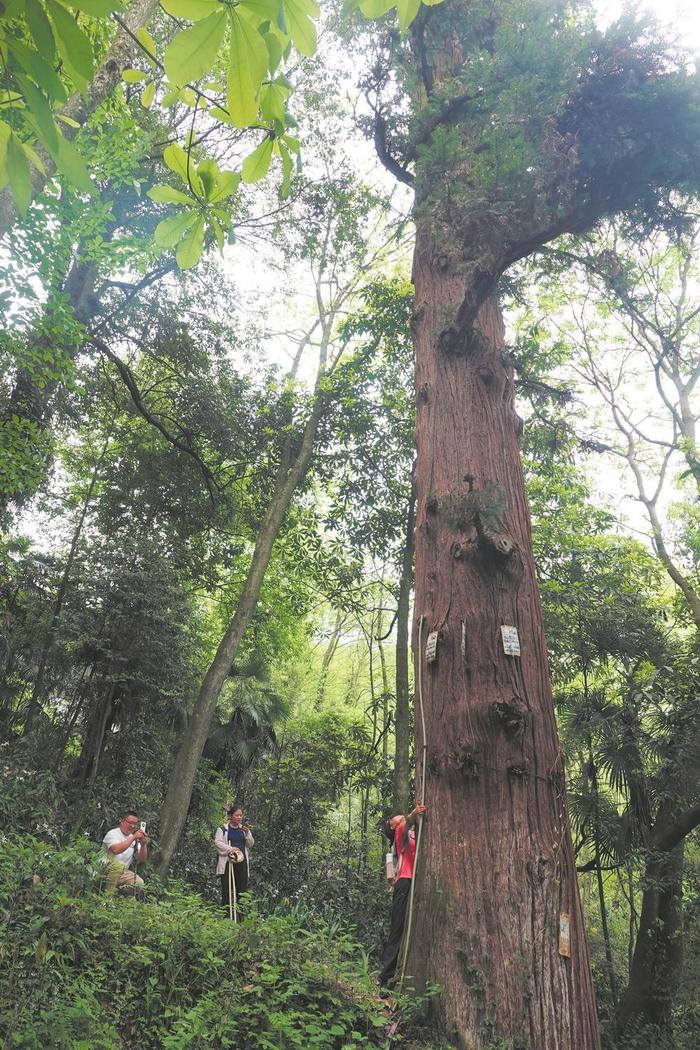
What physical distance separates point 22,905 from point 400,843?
3093mm

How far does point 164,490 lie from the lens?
12438 mm

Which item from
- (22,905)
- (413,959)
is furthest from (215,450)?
(413,959)

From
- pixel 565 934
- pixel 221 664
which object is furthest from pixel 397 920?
pixel 221 664

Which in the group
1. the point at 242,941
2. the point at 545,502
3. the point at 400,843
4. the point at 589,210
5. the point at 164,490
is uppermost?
the point at 164,490

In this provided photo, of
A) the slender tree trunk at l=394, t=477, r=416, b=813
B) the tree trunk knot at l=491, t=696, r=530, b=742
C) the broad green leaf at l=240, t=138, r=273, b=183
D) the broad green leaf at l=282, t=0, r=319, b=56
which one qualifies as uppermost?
the slender tree trunk at l=394, t=477, r=416, b=813

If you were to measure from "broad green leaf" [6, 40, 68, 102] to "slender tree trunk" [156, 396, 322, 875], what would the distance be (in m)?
9.02

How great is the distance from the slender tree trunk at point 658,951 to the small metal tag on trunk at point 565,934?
20.5 ft

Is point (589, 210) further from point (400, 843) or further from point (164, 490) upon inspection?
point (164, 490)

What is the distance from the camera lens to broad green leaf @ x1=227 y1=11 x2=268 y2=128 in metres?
0.88

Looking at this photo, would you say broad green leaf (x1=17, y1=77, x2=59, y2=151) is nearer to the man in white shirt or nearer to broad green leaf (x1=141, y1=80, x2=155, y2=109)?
broad green leaf (x1=141, y1=80, x2=155, y2=109)

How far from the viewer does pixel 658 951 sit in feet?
27.7

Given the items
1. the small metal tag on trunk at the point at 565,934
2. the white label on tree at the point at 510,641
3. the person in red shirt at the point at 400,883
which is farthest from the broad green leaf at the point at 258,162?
the person in red shirt at the point at 400,883

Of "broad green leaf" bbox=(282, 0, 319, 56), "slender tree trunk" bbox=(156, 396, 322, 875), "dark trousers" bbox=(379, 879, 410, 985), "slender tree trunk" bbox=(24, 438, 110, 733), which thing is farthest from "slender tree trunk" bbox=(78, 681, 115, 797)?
"broad green leaf" bbox=(282, 0, 319, 56)

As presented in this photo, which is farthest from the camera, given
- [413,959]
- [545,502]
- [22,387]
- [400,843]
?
[545,502]
